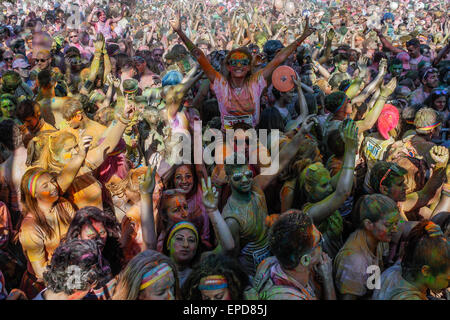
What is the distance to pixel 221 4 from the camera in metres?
25.0

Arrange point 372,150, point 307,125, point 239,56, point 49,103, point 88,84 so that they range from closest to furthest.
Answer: point 307,125 < point 372,150 < point 239,56 < point 49,103 < point 88,84

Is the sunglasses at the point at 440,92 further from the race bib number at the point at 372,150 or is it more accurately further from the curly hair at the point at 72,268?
the curly hair at the point at 72,268

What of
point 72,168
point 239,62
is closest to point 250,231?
point 72,168

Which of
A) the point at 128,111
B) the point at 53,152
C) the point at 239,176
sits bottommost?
the point at 239,176

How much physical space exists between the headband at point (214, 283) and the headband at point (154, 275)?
0.23 metres

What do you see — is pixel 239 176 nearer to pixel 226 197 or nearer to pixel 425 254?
pixel 226 197

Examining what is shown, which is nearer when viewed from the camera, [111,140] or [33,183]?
[33,183]

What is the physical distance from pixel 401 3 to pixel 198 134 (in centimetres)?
2381

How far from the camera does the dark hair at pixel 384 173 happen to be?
340cm

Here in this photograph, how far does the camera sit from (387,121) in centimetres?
502

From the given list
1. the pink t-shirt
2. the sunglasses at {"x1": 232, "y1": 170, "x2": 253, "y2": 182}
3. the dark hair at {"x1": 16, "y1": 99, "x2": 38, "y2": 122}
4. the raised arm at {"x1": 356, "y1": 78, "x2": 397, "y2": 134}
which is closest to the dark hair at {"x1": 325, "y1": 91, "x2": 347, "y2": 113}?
the raised arm at {"x1": 356, "y1": 78, "x2": 397, "y2": 134}

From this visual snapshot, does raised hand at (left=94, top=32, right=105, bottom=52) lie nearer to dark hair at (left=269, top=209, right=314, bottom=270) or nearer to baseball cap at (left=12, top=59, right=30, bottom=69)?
baseball cap at (left=12, top=59, right=30, bottom=69)

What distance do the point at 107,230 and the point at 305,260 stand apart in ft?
5.13

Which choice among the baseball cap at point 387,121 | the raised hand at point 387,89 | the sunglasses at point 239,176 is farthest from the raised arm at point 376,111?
the sunglasses at point 239,176
